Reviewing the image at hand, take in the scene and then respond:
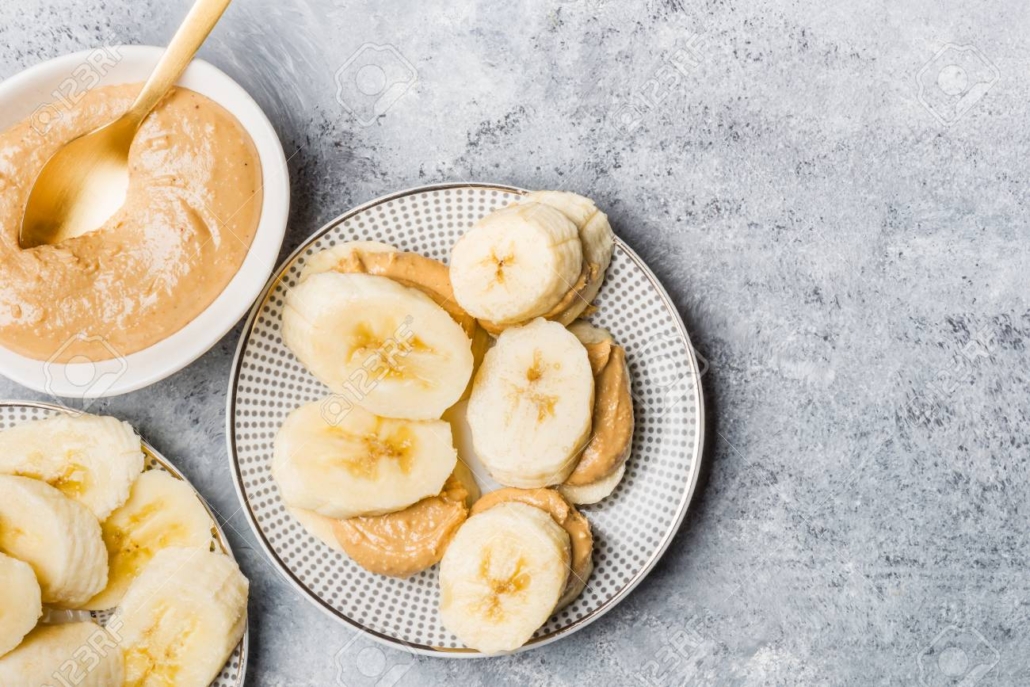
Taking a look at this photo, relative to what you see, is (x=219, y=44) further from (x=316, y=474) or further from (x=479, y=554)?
(x=479, y=554)

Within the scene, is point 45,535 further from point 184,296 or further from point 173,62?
point 173,62

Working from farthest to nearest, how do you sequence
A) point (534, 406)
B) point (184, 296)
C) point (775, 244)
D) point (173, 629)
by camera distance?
point (775, 244) → point (173, 629) → point (534, 406) → point (184, 296)

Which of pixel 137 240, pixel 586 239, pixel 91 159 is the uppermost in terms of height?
pixel 91 159

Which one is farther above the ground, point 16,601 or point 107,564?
point 16,601

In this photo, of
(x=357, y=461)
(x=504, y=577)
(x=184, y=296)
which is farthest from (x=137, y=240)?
A: (x=504, y=577)

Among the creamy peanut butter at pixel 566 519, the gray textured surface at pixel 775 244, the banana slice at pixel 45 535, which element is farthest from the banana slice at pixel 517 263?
the banana slice at pixel 45 535
